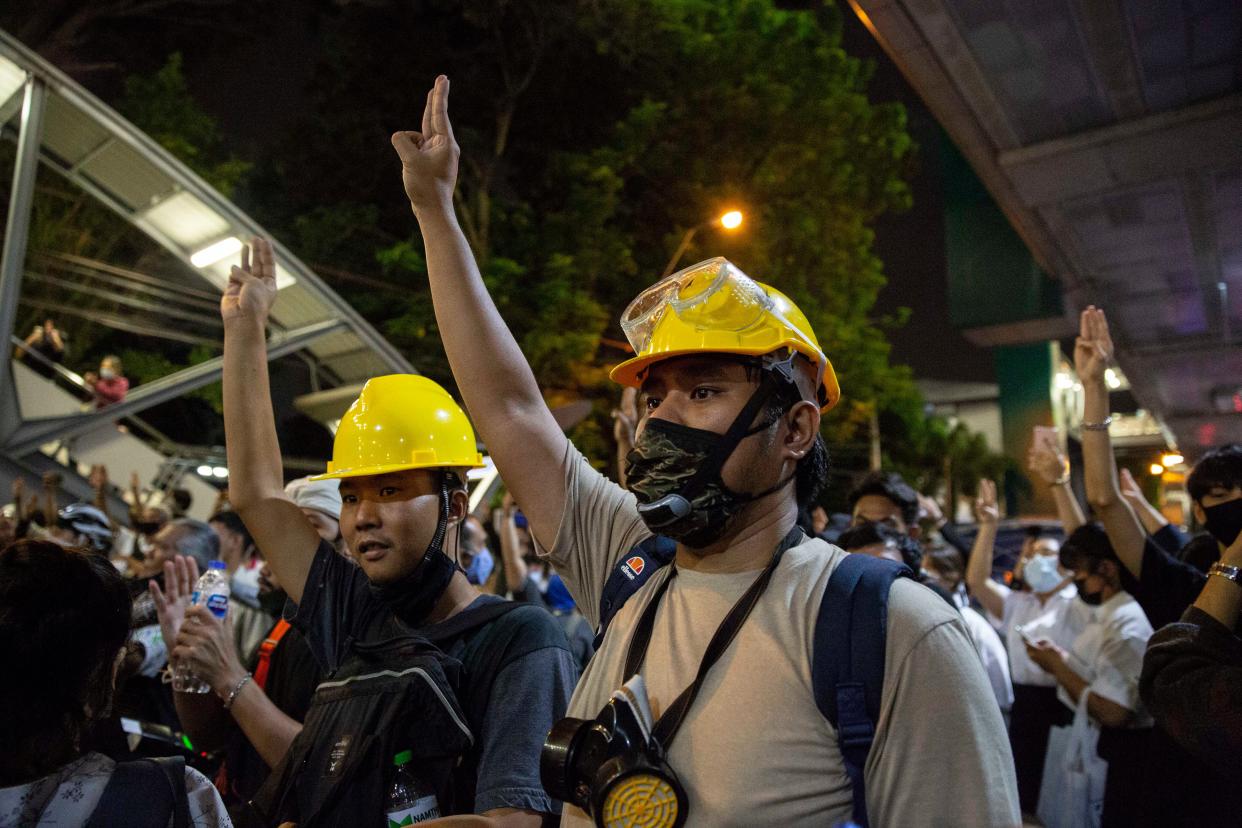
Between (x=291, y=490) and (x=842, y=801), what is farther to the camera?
(x=291, y=490)

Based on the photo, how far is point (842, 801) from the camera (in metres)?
1.71

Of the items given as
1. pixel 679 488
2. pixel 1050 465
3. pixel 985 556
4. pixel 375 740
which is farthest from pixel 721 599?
pixel 985 556

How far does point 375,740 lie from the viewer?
2.47 meters

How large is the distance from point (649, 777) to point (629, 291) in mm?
19184

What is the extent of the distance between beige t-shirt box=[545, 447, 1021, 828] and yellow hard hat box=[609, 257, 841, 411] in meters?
0.43

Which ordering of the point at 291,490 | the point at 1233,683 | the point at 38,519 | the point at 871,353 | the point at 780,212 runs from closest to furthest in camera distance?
the point at 1233,683 → the point at 291,490 → the point at 38,519 → the point at 780,212 → the point at 871,353

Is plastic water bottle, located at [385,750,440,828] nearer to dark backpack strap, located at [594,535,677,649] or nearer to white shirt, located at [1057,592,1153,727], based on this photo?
dark backpack strap, located at [594,535,677,649]

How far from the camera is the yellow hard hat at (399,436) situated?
9.71 feet

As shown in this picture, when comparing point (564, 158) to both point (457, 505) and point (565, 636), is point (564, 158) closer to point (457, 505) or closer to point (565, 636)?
point (457, 505)

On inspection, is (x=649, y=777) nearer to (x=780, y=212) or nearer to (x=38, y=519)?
(x=38, y=519)

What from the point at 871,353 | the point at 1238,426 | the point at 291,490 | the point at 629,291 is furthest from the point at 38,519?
the point at 1238,426

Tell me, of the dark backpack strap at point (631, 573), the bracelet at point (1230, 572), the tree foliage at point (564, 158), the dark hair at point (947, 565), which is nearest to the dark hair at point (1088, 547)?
the dark hair at point (947, 565)

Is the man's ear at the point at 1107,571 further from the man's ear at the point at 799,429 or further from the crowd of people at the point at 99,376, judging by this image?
the crowd of people at the point at 99,376

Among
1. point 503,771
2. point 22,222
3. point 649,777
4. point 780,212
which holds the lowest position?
point 503,771
